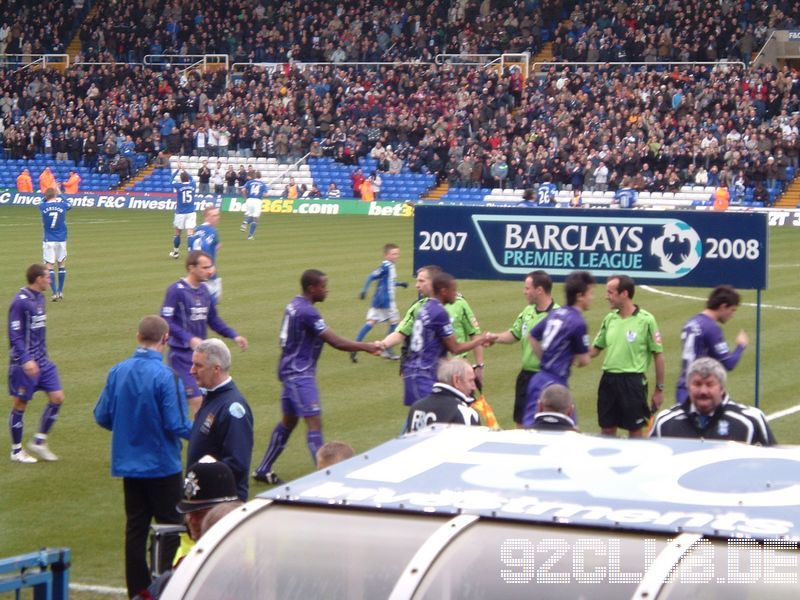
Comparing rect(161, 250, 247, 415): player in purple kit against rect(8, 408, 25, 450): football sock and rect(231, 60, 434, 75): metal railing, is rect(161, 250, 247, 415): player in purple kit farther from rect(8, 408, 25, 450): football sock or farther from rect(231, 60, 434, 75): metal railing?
rect(231, 60, 434, 75): metal railing

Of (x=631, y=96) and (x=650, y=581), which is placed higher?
(x=631, y=96)

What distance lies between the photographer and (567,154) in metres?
45.5

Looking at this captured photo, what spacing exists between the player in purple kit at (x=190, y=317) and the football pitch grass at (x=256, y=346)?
113 cm

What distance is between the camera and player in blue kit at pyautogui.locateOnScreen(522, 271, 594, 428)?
400 inches

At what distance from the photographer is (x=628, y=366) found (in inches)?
432

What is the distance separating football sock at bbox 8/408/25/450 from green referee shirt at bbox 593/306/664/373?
524cm

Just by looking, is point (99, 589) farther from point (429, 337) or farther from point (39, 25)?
point (39, 25)

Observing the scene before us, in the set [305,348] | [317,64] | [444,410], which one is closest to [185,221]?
[305,348]

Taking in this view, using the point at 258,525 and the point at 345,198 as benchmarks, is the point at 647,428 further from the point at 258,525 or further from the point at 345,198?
the point at 345,198

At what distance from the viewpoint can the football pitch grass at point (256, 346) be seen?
34.4 feet

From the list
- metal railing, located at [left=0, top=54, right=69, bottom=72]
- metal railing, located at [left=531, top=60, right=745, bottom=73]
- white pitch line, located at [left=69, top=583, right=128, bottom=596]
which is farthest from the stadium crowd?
white pitch line, located at [left=69, top=583, right=128, bottom=596]

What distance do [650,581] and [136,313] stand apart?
18.7 m

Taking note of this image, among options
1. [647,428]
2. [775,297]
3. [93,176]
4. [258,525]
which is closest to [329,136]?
[93,176]

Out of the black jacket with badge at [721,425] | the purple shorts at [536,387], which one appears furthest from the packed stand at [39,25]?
the black jacket with badge at [721,425]
